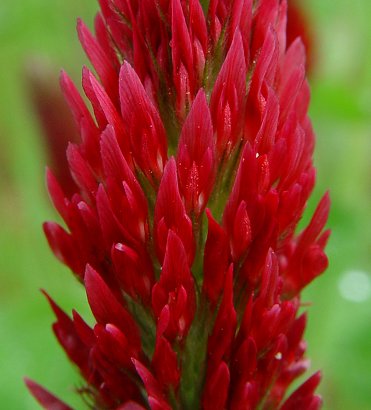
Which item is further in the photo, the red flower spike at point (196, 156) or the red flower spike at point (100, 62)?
the red flower spike at point (100, 62)

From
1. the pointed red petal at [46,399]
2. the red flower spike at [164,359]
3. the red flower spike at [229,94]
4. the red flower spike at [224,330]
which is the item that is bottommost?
the pointed red petal at [46,399]

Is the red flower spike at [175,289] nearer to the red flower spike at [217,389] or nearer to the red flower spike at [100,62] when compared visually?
the red flower spike at [217,389]

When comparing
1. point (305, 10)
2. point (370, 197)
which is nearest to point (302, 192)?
point (305, 10)

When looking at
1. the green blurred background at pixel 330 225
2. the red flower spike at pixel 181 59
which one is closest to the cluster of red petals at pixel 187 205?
the red flower spike at pixel 181 59

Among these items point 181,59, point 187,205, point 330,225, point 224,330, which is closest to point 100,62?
point 181,59

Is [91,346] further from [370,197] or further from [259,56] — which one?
[370,197]

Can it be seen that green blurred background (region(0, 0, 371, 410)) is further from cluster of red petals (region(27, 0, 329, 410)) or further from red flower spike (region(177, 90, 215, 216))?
red flower spike (region(177, 90, 215, 216))
